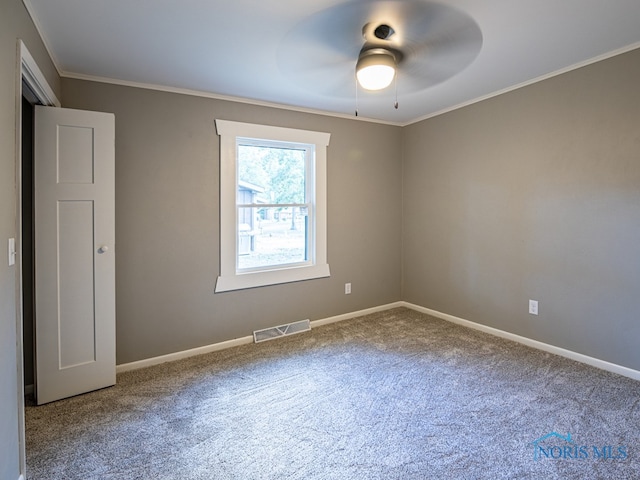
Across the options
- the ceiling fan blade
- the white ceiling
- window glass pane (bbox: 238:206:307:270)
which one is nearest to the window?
window glass pane (bbox: 238:206:307:270)

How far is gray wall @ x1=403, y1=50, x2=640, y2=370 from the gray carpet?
0.43 m

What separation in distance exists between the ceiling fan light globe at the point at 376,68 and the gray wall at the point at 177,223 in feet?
4.79

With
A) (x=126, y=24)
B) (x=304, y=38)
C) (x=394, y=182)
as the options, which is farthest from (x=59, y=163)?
(x=394, y=182)

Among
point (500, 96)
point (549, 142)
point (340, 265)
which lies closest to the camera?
point (549, 142)

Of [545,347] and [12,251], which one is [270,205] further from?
[545,347]

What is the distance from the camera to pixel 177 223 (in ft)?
9.77

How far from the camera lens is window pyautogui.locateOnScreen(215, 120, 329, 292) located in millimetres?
3203

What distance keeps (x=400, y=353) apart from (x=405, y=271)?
1.54 m

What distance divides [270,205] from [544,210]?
2.54 meters

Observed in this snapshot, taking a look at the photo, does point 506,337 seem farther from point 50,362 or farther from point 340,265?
point 50,362

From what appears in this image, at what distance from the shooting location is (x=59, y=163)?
7.45ft

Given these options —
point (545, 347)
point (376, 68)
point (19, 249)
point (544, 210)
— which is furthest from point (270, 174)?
point (545, 347)

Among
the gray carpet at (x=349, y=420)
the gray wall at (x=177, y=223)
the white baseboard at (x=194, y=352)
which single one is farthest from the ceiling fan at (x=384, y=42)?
the white baseboard at (x=194, y=352)

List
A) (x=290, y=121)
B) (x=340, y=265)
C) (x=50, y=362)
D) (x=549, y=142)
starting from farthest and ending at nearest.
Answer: (x=340, y=265) < (x=290, y=121) < (x=549, y=142) < (x=50, y=362)
